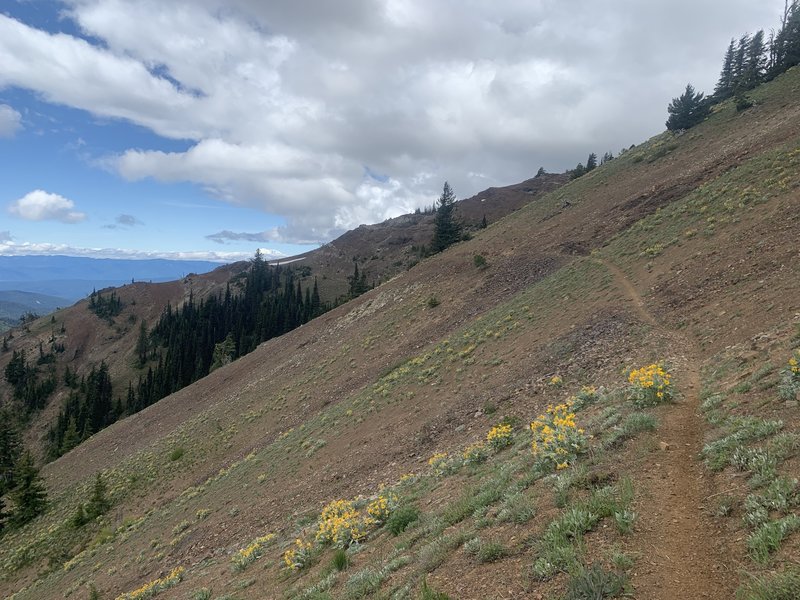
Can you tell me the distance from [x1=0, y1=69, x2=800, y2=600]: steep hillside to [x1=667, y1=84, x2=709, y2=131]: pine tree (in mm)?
3247

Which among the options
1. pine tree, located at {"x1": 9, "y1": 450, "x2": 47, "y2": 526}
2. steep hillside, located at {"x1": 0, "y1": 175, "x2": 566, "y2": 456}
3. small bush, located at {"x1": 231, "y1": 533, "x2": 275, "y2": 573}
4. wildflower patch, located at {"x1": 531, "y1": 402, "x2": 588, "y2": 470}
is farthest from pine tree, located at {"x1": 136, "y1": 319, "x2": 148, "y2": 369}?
wildflower patch, located at {"x1": 531, "y1": 402, "x2": 588, "y2": 470}

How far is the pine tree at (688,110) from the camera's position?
48.4 meters

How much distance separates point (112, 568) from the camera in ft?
61.2

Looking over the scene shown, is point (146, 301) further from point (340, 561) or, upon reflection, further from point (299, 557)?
point (340, 561)

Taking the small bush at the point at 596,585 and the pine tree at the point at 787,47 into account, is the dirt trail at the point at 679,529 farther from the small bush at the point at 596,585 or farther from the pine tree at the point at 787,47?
the pine tree at the point at 787,47

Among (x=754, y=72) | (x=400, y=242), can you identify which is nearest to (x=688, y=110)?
(x=754, y=72)

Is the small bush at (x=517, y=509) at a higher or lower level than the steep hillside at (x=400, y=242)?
lower

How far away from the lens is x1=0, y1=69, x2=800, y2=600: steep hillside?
5.59m

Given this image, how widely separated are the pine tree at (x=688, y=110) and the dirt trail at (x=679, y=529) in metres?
53.6

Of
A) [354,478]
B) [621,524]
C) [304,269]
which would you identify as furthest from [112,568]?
[304,269]

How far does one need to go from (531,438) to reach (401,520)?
3.91 meters

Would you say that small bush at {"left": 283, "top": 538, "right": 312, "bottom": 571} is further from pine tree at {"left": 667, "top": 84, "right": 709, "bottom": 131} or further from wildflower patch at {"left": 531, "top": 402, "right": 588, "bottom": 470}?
pine tree at {"left": 667, "top": 84, "right": 709, "bottom": 131}

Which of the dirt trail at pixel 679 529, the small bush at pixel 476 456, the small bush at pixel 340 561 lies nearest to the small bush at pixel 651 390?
the dirt trail at pixel 679 529

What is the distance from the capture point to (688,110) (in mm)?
48781
